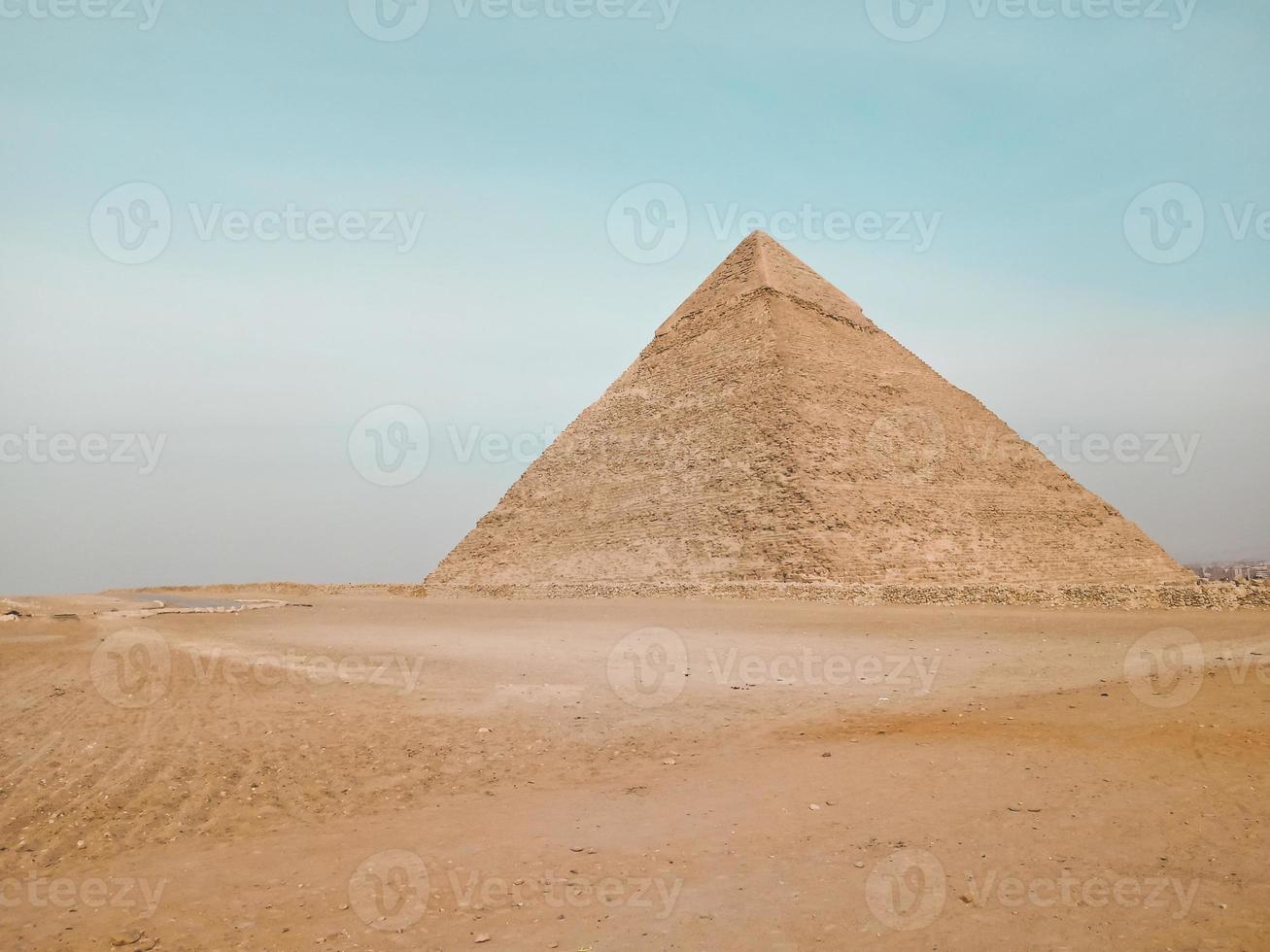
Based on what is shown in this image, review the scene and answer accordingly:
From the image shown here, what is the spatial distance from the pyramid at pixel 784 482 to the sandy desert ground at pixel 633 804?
53.0ft

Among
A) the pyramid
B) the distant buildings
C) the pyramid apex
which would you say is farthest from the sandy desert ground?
the pyramid apex

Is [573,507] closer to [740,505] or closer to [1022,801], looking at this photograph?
[740,505]

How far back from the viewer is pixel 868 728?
7219mm

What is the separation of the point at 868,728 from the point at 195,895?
539 centimetres

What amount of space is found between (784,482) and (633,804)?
925 inches

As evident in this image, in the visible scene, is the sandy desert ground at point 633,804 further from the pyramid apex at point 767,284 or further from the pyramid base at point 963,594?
the pyramid apex at point 767,284

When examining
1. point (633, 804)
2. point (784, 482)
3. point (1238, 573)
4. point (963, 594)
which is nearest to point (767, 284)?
point (784, 482)

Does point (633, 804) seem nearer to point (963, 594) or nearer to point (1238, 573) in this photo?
point (963, 594)

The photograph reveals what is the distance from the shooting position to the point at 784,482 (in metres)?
28.2

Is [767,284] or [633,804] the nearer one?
[633,804]

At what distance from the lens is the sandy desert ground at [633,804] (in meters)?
3.77

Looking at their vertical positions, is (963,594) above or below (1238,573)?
above

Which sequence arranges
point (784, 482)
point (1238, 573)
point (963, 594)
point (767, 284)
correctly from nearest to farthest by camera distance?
1. point (963, 594)
2. point (784, 482)
3. point (767, 284)
4. point (1238, 573)

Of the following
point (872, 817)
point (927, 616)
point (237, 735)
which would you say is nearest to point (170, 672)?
point (237, 735)
